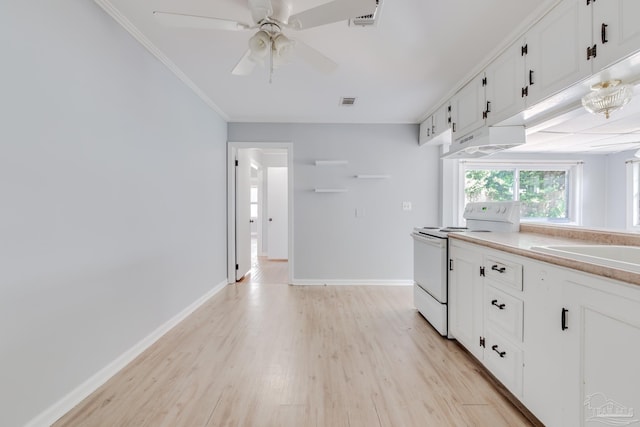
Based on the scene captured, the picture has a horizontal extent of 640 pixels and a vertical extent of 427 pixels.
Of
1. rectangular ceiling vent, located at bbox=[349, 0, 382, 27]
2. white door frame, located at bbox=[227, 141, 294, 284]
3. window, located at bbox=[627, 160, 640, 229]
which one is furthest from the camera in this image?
window, located at bbox=[627, 160, 640, 229]

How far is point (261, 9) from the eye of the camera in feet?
5.08

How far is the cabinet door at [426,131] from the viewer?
12.2 feet

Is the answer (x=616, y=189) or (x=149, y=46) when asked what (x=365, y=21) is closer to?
(x=149, y=46)

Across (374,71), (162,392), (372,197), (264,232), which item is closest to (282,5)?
(374,71)

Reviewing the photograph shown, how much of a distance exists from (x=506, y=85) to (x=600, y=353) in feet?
6.32

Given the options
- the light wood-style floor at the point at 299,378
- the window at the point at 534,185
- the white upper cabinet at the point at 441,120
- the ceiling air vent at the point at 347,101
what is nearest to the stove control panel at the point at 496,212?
the white upper cabinet at the point at 441,120

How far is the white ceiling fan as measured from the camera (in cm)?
144

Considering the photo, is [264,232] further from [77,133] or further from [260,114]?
[77,133]

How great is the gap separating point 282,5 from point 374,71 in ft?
4.07

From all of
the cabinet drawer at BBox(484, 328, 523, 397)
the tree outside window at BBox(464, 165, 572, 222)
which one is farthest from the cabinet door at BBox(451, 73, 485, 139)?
the tree outside window at BBox(464, 165, 572, 222)

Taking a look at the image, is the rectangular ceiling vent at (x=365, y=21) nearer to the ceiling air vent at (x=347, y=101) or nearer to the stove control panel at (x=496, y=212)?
the ceiling air vent at (x=347, y=101)

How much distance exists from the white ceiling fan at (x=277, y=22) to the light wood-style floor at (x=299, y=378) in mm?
2018

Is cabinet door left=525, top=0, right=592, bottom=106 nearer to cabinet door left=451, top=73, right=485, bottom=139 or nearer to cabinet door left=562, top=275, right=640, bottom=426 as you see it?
cabinet door left=451, top=73, right=485, bottom=139

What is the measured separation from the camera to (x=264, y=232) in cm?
687
